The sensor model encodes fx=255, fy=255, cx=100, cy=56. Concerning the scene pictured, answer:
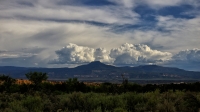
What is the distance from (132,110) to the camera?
14820 mm

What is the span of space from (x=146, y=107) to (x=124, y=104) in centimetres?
173

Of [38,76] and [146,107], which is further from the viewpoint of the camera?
[38,76]

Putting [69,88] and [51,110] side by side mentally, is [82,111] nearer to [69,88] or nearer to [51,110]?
[51,110]

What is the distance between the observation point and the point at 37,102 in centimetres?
1597

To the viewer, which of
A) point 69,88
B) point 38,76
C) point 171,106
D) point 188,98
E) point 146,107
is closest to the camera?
point 171,106

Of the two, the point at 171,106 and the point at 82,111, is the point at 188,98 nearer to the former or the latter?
the point at 171,106

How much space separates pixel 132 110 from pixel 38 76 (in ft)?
152

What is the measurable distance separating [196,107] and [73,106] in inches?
278

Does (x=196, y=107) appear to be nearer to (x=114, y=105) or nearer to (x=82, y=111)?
(x=114, y=105)

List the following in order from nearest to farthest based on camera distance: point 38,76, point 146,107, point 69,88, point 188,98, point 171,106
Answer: point 171,106 < point 146,107 < point 188,98 < point 69,88 < point 38,76

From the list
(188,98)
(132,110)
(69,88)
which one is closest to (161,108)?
(132,110)

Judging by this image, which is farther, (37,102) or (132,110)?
(37,102)

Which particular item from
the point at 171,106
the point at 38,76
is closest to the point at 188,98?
the point at 171,106

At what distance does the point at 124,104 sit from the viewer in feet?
51.1
